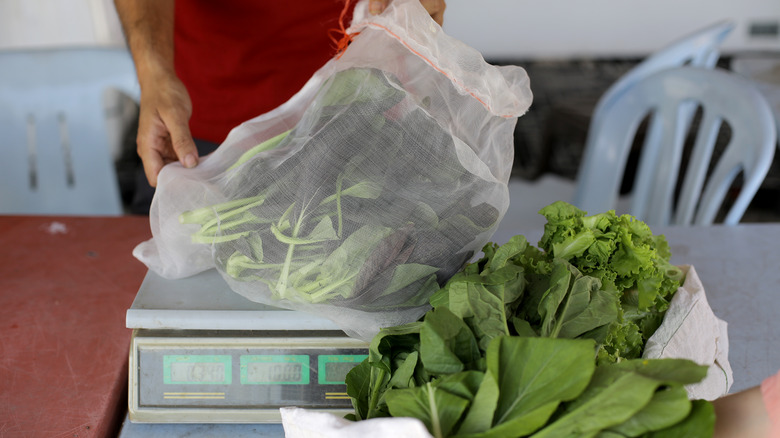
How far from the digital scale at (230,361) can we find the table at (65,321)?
0.31ft

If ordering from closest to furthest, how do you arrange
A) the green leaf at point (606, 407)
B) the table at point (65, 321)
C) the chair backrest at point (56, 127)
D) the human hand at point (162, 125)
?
the green leaf at point (606, 407), the table at point (65, 321), the human hand at point (162, 125), the chair backrest at point (56, 127)

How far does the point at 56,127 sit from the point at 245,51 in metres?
0.95

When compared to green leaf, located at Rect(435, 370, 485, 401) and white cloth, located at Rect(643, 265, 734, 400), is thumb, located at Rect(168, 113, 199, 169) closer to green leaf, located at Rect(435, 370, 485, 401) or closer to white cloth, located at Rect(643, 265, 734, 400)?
green leaf, located at Rect(435, 370, 485, 401)

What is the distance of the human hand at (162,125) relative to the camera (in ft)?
3.14

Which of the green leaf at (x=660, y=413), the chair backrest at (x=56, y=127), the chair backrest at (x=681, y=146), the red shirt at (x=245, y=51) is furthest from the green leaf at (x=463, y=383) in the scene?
the chair backrest at (x=56, y=127)

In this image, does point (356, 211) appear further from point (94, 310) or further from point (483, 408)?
point (94, 310)

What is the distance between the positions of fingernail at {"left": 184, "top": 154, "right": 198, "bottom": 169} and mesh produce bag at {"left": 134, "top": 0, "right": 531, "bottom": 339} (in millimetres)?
48

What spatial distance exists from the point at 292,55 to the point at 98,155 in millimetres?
927

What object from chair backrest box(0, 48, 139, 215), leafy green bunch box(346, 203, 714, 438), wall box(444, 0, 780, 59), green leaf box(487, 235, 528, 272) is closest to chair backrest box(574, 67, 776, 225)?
leafy green bunch box(346, 203, 714, 438)

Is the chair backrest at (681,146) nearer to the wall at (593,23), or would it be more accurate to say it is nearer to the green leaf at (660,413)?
the green leaf at (660,413)

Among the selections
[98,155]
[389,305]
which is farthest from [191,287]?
[98,155]

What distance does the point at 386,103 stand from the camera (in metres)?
0.80

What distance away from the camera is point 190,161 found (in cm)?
92

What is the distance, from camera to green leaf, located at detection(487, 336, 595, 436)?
1.67 ft
